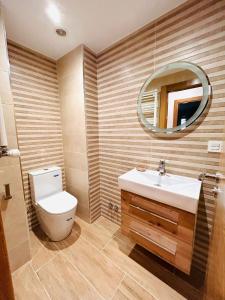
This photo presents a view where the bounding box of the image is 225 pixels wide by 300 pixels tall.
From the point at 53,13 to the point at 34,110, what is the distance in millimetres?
995

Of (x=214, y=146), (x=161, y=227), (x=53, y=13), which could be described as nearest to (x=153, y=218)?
(x=161, y=227)

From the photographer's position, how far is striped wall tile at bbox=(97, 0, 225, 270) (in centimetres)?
105

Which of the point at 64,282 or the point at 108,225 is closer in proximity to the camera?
the point at 64,282

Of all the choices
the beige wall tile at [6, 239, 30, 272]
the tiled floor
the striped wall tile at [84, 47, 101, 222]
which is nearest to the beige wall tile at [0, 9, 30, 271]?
the beige wall tile at [6, 239, 30, 272]

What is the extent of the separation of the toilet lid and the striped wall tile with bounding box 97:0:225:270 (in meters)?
0.57

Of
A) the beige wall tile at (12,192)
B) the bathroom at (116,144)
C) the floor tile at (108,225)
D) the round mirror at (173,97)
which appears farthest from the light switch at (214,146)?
the beige wall tile at (12,192)

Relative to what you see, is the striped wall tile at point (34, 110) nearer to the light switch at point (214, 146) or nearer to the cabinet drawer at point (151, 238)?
the cabinet drawer at point (151, 238)

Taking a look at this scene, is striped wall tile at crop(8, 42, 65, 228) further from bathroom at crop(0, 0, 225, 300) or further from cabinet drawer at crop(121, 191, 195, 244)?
cabinet drawer at crop(121, 191, 195, 244)

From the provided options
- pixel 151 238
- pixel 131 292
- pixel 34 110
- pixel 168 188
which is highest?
pixel 34 110

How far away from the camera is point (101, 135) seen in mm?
1887

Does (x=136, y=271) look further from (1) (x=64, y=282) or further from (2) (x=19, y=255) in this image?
(2) (x=19, y=255)

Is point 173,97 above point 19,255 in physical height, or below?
above

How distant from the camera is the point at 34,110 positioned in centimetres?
170

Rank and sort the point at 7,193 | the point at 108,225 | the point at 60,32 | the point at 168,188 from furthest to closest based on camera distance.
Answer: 1. the point at 108,225
2. the point at 60,32
3. the point at 7,193
4. the point at 168,188
